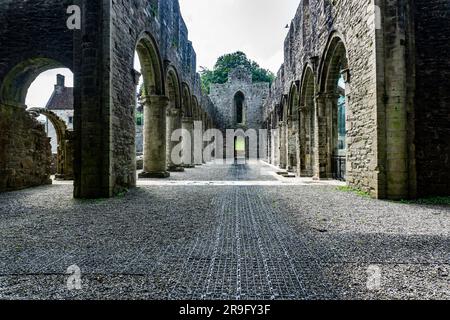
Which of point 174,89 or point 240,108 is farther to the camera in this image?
point 240,108

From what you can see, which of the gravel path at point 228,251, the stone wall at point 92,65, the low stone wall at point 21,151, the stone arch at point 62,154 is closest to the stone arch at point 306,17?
the stone wall at point 92,65

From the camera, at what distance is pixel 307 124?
1389 centimetres

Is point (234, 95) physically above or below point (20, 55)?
above

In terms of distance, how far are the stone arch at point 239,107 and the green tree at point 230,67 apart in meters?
18.1

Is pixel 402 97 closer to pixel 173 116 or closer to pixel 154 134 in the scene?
pixel 154 134

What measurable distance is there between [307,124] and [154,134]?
22.8 feet

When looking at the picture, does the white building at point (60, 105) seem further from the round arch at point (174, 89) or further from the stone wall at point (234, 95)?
the round arch at point (174, 89)

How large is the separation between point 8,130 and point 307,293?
33.9 feet

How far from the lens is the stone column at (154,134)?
12297mm

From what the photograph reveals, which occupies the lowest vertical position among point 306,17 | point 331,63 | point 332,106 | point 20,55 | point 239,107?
point 332,106

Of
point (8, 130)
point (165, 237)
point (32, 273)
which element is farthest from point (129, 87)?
point (32, 273)

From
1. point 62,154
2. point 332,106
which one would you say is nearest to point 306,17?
point 332,106

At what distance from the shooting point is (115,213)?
5512 millimetres
